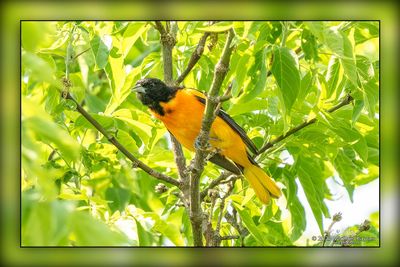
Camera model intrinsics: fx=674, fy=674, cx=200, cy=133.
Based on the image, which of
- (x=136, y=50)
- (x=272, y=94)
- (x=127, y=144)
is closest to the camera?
(x=272, y=94)

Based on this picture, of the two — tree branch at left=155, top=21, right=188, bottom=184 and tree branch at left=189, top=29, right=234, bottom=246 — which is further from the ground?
tree branch at left=155, top=21, right=188, bottom=184

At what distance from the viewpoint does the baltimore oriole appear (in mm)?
3834

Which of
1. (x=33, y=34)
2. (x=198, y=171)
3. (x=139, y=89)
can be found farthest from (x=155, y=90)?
(x=33, y=34)

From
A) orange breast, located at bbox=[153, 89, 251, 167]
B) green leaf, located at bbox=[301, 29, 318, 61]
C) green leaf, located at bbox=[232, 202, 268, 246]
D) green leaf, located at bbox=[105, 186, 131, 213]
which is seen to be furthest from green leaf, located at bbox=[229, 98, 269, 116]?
green leaf, located at bbox=[105, 186, 131, 213]

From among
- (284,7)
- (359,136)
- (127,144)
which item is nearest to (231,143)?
(127,144)

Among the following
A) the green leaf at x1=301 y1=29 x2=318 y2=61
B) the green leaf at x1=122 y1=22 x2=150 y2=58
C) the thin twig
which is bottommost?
the thin twig

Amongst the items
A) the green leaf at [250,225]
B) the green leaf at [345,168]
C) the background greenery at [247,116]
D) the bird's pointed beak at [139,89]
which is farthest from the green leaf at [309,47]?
the bird's pointed beak at [139,89]

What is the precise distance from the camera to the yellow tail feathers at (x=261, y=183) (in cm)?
361

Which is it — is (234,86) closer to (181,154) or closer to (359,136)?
(359,136)

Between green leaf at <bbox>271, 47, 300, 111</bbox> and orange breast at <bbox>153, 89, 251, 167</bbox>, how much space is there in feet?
4.21

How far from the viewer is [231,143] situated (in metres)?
4.02

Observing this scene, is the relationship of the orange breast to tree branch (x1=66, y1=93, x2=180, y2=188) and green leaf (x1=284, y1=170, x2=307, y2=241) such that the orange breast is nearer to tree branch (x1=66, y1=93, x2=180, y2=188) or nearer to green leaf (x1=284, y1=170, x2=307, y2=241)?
green leaf (x1=284, y1=170, x2=307, y2=241)

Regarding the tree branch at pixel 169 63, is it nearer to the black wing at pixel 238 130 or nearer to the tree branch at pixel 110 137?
the tree branch at pixel 110 137

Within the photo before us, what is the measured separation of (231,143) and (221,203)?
1.95ft
